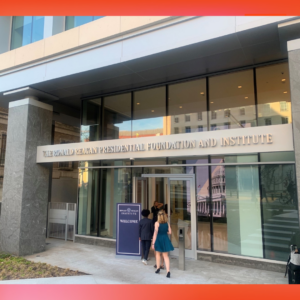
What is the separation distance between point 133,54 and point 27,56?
14.3ft

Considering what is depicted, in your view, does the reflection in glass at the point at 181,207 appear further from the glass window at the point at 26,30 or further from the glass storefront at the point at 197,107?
the glass window at the point at 26,30

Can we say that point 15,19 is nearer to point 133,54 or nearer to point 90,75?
point 90,75

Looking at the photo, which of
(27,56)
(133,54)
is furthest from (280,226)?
(27,56)

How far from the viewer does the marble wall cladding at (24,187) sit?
28.2 feet

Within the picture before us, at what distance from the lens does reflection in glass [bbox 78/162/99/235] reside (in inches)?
400

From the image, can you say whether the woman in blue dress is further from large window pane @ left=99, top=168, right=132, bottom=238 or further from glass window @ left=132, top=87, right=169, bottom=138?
glass window @ left=132, top=87, right=169, bottom=138

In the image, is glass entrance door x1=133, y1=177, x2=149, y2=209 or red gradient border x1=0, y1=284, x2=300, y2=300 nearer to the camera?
red gradient border x1=0, y1=284, x2=300, y2=300

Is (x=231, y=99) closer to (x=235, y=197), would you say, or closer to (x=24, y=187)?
(x=235, y=197)

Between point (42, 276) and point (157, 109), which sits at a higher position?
point (157, 109)

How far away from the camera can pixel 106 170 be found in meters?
10.1

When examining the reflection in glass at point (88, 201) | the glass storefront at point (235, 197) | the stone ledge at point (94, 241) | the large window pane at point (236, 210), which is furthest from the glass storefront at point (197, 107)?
the stone ledge at point (94, 241)
